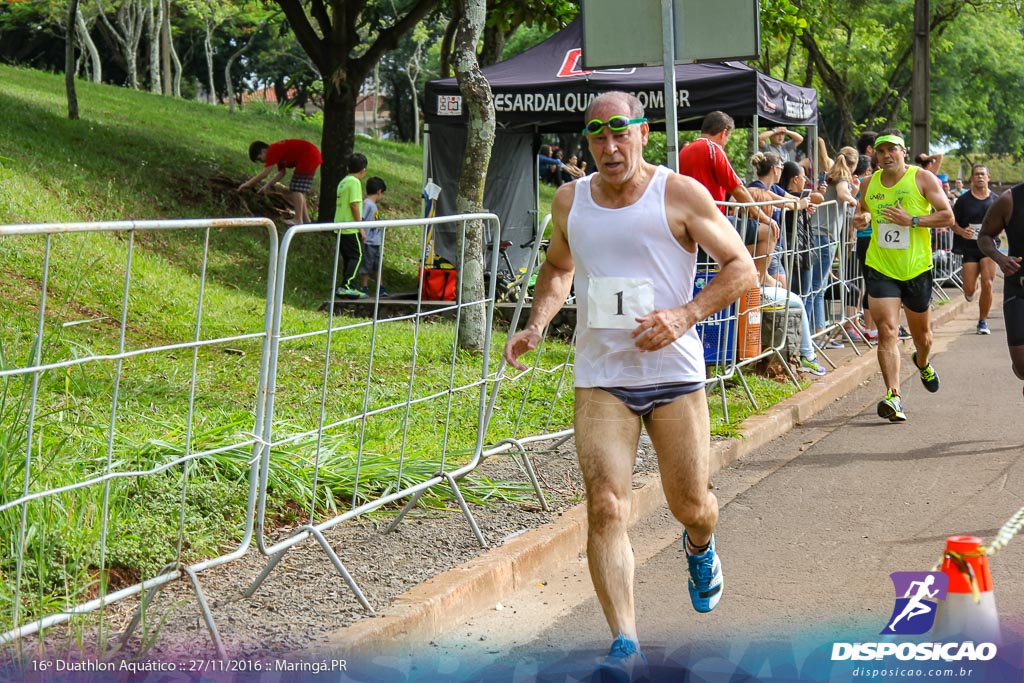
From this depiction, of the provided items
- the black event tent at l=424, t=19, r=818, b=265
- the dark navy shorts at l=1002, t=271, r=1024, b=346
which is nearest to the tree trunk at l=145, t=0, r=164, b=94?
the black event tent at l=424, t=19, r=818, b=265

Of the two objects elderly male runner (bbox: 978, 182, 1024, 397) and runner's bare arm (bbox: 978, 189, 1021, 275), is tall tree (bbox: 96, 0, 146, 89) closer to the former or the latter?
runner's bare arm (bbox: 978, 189, 1021, 275)

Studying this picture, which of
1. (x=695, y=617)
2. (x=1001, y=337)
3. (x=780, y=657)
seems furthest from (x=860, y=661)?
(x=1001, y=337)

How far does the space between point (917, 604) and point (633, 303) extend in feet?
4.56

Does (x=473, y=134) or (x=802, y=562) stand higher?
(x=473, y=134)

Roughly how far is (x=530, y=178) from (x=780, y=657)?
46.8 feet

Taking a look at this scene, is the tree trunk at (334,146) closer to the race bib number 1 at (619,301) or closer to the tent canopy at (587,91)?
the tent canopy at (587,91)

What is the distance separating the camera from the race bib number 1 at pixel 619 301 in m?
4.51

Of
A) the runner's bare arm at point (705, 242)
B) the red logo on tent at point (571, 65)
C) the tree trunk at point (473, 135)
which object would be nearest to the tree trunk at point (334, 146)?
the red logo on tent at point (571, 65)

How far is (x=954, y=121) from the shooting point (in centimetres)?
4406

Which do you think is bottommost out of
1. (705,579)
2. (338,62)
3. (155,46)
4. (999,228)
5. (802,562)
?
(802,562)

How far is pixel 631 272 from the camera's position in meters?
4.54

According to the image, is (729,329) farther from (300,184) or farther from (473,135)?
(300,184)

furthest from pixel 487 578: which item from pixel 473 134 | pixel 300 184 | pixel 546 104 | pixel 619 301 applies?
pixel 300 184
